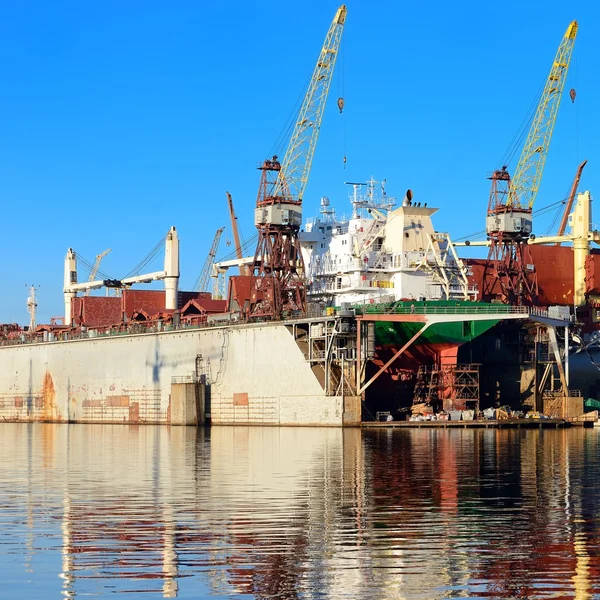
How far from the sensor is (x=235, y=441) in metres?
65.2

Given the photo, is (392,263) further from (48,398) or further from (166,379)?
(48,398)

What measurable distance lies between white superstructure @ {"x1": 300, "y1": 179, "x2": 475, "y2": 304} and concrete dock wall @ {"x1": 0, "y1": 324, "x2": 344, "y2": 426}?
437 inches

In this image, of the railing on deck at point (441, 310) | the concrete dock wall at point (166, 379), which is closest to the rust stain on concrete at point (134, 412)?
the concrete dock wall at point (166, 379)

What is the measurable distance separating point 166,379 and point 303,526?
69.9m

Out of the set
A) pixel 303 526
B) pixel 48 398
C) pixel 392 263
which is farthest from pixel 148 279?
pixel 303 526

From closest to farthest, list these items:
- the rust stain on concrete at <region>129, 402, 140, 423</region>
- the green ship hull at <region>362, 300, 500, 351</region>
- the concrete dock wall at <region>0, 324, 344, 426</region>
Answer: the green ship hull at <region>362, 300, 500, 351</region> < the concrete dock wall at <region>0, 324, 344, 426</region> < the rust stain on concrete at <region>129, 402, 140, 423</region>

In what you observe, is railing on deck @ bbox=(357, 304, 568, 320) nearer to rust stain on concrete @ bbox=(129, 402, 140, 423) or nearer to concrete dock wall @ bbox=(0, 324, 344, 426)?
concrete dock wall @ bbox=(0, 324, 344, 426)

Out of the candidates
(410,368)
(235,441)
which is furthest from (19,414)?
(235,441)

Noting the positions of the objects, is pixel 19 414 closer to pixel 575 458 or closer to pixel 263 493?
pixel 575 458

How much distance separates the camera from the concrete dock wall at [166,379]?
83.8 meters

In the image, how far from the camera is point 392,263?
94.0m

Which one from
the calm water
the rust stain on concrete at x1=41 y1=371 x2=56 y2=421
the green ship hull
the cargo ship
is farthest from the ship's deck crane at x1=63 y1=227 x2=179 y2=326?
the calm water

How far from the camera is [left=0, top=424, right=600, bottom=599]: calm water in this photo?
19781 millimetres

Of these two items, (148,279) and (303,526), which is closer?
(303,526)
